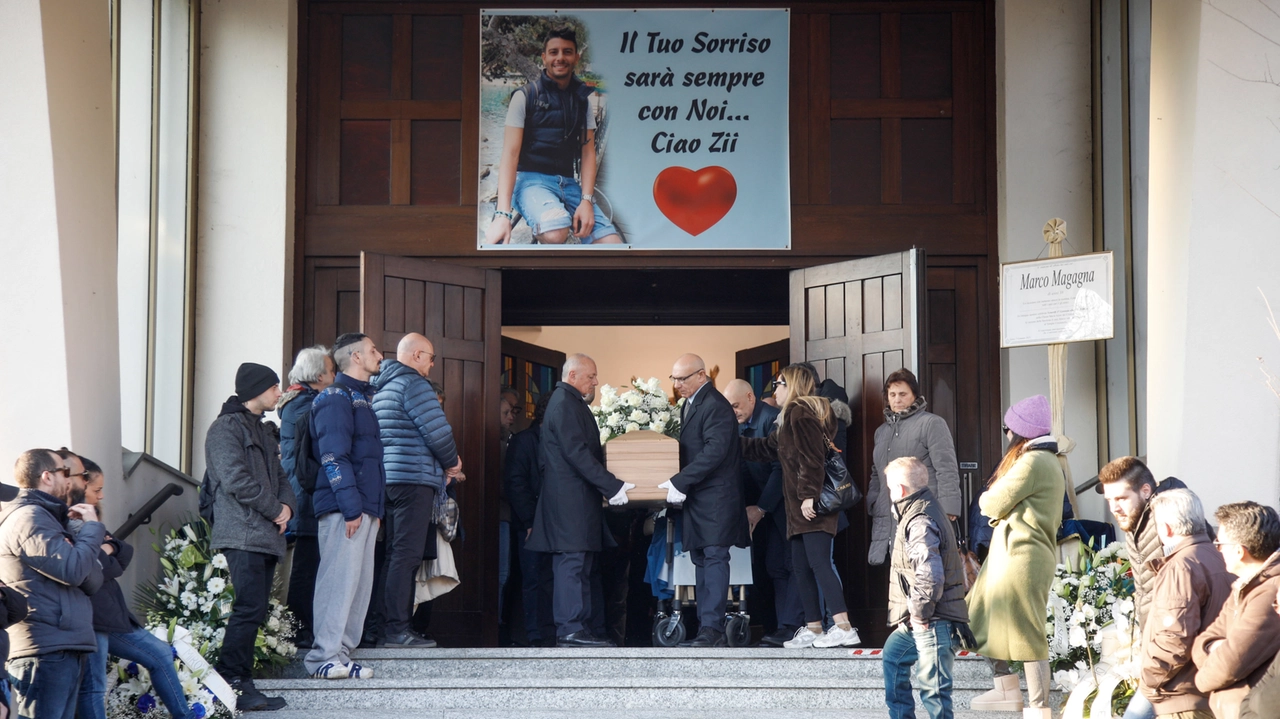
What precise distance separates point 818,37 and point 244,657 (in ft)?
18.2

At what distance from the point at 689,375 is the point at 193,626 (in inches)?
115

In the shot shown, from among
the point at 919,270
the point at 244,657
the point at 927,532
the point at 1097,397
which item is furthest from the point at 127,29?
the point at 1097,397

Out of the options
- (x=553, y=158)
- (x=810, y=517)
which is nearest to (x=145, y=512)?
(x=810, y=517)

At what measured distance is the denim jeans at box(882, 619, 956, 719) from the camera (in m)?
5.36

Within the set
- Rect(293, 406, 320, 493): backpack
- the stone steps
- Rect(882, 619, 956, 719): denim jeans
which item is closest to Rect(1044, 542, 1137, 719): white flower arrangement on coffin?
the stone steps

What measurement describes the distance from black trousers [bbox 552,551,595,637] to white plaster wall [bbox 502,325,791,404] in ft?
26.3

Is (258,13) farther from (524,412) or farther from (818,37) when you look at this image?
(524,412)

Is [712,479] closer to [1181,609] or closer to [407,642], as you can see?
[407,642]

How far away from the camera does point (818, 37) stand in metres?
9.48

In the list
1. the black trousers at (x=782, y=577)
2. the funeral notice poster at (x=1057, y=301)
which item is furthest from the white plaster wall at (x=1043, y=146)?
the black trousers at (x=782, y=577)

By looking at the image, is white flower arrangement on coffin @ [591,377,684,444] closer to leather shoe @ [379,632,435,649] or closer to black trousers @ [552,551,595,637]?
black trousers @ [552,551,595,637]

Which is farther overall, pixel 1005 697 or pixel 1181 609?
pixel 1005 697

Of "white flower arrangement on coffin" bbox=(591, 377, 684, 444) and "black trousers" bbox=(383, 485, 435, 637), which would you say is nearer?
"black trousers" bbox=(383, 485, 435, 637)

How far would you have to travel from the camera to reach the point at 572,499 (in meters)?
7.71
